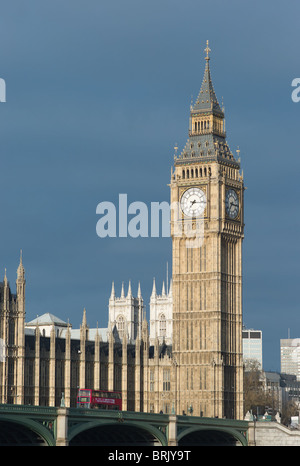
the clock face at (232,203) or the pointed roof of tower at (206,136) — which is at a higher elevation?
the pointed roof of tower at (206,136)

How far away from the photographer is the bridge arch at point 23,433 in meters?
118

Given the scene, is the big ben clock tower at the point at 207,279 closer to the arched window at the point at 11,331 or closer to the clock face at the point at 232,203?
the clock face at the point at 232,203

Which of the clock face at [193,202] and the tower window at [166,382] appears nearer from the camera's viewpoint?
the clock face at [193,202]

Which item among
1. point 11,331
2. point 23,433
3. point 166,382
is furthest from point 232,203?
point 23,433

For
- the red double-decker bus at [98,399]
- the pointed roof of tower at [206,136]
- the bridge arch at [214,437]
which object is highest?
the pointed roof of tower at [206,136]

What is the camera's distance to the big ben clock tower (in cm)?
17162

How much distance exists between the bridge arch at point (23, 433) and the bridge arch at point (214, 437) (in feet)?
81.7

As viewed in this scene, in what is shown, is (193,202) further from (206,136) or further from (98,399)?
(98,399)

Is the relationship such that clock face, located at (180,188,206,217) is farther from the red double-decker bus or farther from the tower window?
the red double-decker bus

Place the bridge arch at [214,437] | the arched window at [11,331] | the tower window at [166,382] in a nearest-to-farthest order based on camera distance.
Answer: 1. the bridge arch at [214,437]
2. the arched window at [11,331]
3. the tower window at [166,382]

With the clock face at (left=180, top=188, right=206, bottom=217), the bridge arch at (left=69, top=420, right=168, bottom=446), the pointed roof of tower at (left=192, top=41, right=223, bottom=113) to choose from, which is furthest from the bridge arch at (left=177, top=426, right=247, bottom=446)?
the pointed roof of tower at (left=192, top=41, right=223, bottom=113)

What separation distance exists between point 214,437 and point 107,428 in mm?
20666

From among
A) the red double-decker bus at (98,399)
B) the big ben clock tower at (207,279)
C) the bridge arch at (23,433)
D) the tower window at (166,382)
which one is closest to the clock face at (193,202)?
the big ben clock tower at (207,279)
